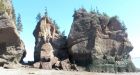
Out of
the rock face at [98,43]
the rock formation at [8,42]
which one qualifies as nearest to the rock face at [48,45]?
the rock face at [98,43]

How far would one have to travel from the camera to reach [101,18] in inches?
2451

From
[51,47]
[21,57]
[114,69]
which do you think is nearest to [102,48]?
[114,69]

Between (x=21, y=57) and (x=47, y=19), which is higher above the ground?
(x=47, y=19)

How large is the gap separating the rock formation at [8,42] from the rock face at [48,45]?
174 inches

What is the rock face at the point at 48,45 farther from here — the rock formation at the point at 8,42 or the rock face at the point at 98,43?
the rock formation at the point at 8,42

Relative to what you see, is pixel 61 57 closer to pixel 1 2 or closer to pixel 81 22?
pixel 81 22

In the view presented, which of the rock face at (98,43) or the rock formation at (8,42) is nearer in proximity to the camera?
the rock formation at (8,42)

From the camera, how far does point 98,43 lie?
6056 cm

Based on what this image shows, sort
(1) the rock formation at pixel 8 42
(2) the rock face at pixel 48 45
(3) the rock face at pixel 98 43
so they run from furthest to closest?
(3) the rock face at pixel 98 43 → (2) the rock face at pixel 48 45 → (1) the rock formation at pixel 8 42

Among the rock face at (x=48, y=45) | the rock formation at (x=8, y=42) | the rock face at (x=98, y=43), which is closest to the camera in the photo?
the rock formation at (x=8, y=42)

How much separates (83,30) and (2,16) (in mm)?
16499

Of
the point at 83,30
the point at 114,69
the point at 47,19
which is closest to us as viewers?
the point at 114,69

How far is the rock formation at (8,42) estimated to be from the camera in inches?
2088

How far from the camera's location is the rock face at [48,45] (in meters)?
58.6
